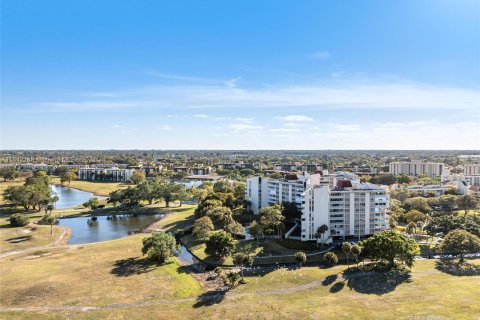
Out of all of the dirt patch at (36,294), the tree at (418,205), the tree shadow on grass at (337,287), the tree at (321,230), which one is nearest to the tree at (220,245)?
the tree at (321,230)

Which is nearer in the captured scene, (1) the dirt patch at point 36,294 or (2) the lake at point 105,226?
(1) the dirt patch at point 36,294

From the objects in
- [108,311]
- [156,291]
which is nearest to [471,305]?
[156,291]

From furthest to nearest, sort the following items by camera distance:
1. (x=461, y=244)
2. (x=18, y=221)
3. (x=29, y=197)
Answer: (x=29, y=197), (x=18, y=221), (x=461, y=244)

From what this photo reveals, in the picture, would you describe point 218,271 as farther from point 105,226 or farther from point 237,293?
point 105,226

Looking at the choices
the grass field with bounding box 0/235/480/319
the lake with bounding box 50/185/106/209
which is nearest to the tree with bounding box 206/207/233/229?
the grass field with bounding box 0/235/480/319

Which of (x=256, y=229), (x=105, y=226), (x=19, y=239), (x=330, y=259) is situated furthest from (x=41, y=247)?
(x=330, y=259)

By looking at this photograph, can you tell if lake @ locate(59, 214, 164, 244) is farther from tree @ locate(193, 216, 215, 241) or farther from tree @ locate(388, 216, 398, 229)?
tree @ locate(388, 216, 398, 229)

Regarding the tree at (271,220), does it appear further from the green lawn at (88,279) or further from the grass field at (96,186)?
the grass field at (96,186)
